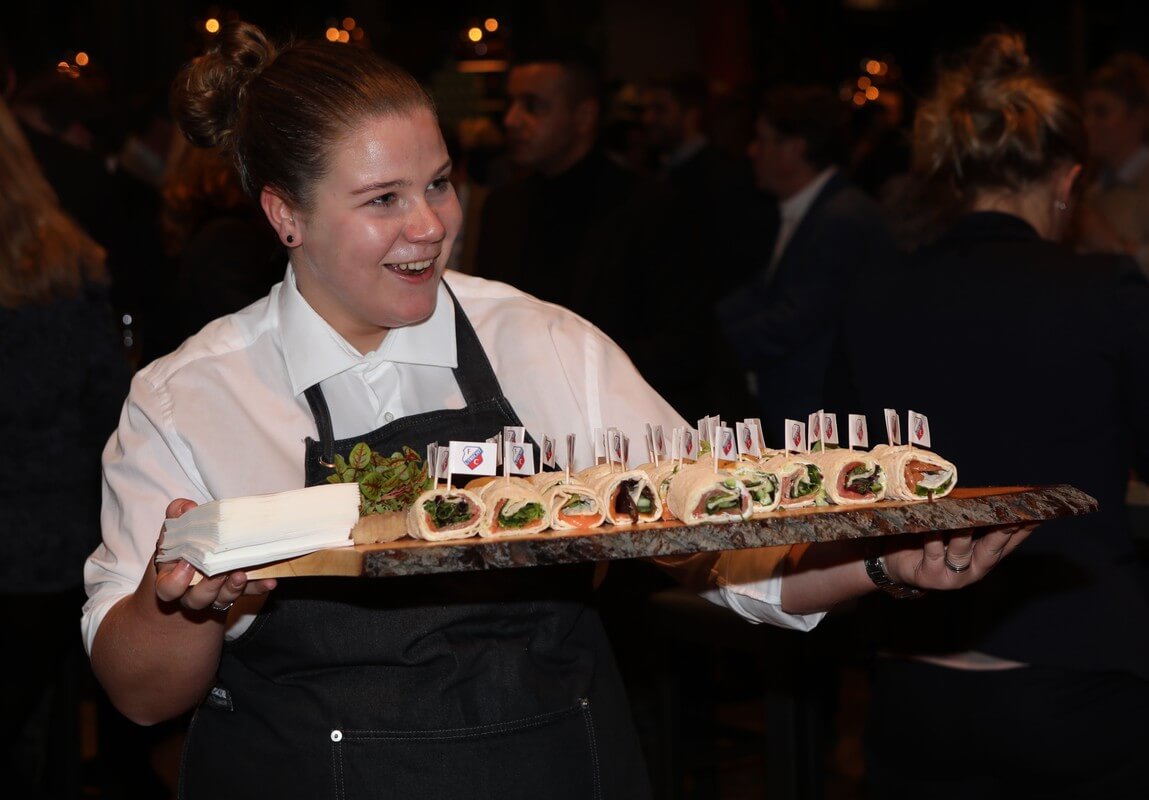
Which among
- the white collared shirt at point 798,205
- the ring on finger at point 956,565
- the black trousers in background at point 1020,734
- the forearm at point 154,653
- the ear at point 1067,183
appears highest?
the white collared shirt at point 798,205

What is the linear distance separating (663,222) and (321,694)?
7.85ft

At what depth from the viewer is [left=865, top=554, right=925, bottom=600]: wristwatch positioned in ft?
5.82

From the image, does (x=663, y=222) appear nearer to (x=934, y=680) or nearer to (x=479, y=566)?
(x=934, y=680)

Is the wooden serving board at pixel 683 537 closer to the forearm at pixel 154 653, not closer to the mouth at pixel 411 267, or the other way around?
the forearm at pixel 154 653

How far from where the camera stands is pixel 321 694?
5.68 ft

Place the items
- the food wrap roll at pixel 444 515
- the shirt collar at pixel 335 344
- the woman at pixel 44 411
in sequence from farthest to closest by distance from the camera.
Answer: the woman at pixel 44 411
the shirt collar at pixel 335 344
the food wrap roll at pixel 444 515

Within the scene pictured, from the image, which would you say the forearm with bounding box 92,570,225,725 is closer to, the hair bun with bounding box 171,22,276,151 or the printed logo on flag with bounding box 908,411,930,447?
the hair bun with bounding box 171,22,276,151

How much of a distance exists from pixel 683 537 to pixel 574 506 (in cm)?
16

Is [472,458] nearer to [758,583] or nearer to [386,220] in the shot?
[386,220]

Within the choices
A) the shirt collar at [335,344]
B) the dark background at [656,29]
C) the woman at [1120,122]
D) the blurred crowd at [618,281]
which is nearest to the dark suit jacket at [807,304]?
the blurred crowd at [618,281]

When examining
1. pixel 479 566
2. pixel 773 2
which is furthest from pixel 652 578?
pixel 773 2

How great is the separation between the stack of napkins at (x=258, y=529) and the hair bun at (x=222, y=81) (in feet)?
2.48

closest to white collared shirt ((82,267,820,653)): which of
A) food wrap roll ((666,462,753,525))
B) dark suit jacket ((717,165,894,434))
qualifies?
food wrap roll ((666,462,753,525))

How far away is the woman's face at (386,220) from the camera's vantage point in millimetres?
1788
